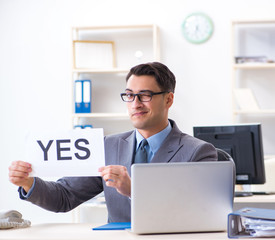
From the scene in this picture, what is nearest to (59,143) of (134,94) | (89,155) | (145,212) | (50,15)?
(89,155)

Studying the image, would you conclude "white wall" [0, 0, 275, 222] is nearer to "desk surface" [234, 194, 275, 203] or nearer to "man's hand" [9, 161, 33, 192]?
"desk surface" [234, 194, 275, 203]

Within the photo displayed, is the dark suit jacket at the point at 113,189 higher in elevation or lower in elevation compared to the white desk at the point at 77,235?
higher

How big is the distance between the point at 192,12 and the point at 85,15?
39.2 inches

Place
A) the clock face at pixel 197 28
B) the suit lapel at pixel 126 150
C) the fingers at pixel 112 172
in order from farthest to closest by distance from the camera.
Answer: the clock face at pixel 197 28, the suit lapel at pixel 126 150, the fingers at pixel 112 172

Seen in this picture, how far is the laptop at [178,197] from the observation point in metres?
1.65

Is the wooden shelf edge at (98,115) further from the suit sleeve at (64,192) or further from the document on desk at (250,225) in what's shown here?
the document on desk at (250,225)

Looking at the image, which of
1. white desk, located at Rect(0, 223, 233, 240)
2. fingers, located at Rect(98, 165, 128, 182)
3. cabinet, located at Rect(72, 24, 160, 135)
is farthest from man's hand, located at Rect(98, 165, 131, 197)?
cabinet, located at Rect(72, 24, 160, 135)

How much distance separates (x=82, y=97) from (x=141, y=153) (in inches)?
97.9

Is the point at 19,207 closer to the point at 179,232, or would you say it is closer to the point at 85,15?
the point at 85,15

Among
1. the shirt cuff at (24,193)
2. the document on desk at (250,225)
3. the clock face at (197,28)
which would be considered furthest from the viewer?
the clock face at (197,28)

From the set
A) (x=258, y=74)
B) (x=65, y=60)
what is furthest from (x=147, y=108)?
(x=65, y=60)

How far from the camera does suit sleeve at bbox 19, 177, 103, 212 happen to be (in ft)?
7.06

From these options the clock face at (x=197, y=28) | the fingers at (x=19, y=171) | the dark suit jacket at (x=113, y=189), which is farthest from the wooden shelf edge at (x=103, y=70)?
the fingers at (x=19, y=171)

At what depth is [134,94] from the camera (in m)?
2.30
